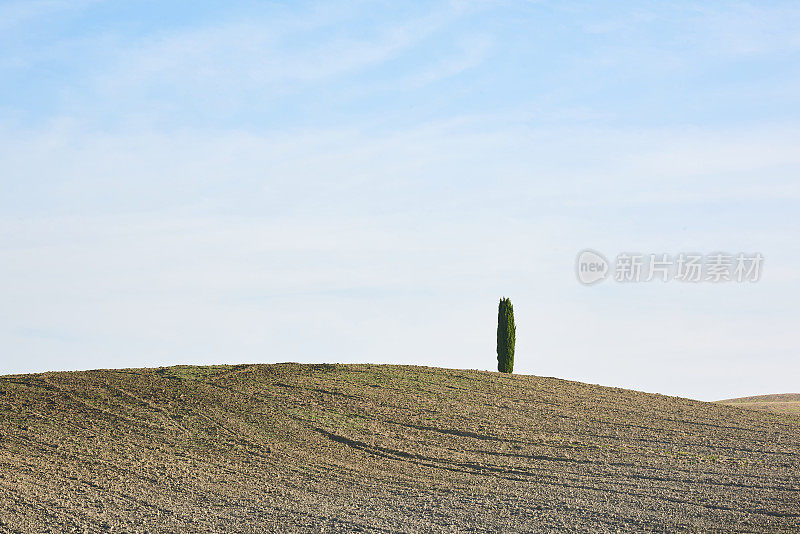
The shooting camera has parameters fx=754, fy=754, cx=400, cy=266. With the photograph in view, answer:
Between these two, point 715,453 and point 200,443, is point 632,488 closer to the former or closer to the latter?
point 715,453

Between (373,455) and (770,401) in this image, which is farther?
(770,401)

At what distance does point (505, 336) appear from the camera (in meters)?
21.6

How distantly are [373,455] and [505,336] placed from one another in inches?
365

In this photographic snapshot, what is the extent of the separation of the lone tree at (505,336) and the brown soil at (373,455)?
2217mm

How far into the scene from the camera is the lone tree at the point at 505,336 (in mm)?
21594

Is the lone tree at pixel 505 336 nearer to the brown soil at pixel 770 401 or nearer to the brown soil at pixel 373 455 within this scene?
the brown soil at pixel 373 455

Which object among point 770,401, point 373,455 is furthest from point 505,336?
point 770,401

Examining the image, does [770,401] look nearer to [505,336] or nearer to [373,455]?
[505,336]

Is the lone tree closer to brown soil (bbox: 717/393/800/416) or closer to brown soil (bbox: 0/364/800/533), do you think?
brown soil (bbox: 0/364/800/533)

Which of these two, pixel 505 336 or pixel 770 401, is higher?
pixel 505 336

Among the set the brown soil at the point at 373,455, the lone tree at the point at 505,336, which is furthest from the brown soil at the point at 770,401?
the lone tree at the point at 505,336

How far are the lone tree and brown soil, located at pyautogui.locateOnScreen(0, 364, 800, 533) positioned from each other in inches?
Result: 87.3

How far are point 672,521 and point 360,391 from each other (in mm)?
8753

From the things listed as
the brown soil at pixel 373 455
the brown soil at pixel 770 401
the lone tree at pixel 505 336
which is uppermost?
the lone tree at pixel 505 336
